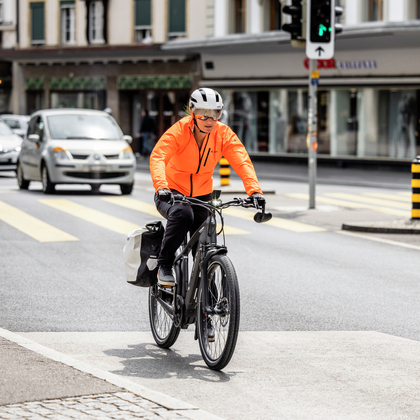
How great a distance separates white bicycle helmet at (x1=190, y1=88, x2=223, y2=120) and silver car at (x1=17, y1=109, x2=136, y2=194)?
1174 cm

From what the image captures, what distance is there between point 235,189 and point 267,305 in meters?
10.7

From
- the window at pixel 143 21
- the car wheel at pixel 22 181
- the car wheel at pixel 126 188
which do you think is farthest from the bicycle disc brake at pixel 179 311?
the window at pixel 143 21

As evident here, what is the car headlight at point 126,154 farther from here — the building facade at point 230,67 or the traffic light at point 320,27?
the building facade at point 230,67

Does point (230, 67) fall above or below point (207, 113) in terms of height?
above

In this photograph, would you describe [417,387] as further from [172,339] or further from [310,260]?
[310,260]

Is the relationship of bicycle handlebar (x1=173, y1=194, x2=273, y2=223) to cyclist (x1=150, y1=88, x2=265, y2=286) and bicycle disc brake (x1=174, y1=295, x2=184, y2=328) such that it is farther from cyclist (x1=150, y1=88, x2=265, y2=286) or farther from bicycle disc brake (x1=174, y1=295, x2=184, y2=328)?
bicycle disc brake (x1=174, y1=295, x2=184, y2=328)

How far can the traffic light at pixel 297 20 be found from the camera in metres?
15.2

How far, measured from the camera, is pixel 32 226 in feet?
41.9

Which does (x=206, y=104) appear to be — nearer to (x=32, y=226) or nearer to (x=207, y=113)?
(x=207, y=113)

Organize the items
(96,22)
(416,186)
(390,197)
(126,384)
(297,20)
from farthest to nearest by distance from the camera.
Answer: (96,22)
(390,197)
(297,20)
(416,186)
(126,384)

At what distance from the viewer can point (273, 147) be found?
32.4m

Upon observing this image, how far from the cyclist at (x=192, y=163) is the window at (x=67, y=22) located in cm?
3400

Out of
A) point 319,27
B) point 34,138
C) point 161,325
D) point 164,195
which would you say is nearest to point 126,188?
point 34,138

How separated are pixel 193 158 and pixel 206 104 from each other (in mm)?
395
